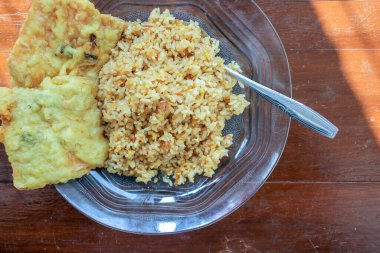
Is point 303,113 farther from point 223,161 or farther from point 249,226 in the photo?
point 249,226

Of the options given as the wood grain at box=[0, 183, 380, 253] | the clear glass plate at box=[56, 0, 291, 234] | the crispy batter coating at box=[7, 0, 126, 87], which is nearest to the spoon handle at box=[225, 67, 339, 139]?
the clear glass plate at box=[56, 0, 291, 234]

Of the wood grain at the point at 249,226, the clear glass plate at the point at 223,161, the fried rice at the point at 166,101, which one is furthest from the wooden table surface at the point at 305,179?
the fried rice at the point at 166,101

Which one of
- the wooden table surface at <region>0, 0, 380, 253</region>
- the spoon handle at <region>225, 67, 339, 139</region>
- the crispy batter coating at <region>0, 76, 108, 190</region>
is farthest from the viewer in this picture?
the wooden table surface at <region>0, 0, 380, 253</region>

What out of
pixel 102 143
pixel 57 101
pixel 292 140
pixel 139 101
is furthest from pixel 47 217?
pixel 292 140

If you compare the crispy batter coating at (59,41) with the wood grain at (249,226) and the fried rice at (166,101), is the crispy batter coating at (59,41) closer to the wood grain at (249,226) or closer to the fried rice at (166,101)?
the fried rice at (166,101)

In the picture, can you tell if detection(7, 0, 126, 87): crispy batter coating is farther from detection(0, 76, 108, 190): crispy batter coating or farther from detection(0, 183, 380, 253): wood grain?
detection(0, 183, 380, 253): wood grain
